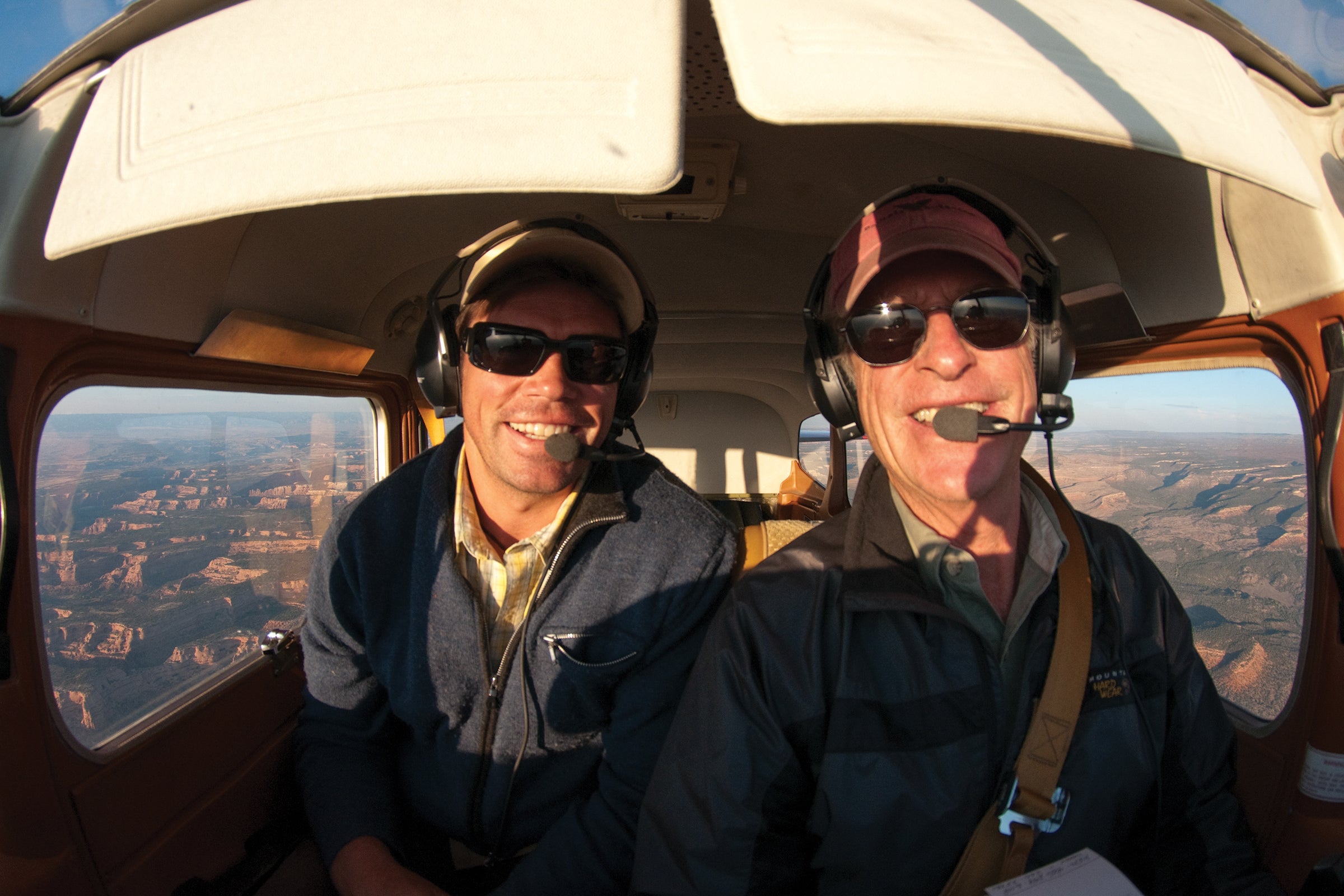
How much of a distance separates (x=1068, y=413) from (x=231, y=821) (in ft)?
8.04

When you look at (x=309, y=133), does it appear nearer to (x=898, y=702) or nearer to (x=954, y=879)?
(x=898, y=702)

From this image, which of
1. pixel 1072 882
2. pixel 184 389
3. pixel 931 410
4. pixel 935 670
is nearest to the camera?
pixel 1072 882

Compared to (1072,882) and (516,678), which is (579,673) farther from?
(1072,882)

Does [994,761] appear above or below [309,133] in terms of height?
below

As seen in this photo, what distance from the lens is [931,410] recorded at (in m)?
1.37

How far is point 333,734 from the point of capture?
1.86 meters

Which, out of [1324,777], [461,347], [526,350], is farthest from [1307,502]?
[461,347]

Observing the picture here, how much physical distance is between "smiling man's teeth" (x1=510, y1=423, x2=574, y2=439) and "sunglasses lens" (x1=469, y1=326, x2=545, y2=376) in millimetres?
136

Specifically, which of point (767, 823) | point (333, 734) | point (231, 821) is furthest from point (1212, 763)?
point (231, 821)

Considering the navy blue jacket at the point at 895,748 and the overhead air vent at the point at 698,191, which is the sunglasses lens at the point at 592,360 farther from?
the navy blue jacket at the point at 895,748

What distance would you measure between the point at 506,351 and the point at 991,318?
1137mm

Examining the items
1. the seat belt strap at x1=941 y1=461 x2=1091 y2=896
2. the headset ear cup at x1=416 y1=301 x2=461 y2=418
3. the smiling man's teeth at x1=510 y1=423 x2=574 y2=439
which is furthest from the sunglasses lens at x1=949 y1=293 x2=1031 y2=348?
the headset ear cup at x1=416 y1=301 x2=461 y2=418

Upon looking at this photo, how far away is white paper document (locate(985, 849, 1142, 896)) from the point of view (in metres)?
1.13

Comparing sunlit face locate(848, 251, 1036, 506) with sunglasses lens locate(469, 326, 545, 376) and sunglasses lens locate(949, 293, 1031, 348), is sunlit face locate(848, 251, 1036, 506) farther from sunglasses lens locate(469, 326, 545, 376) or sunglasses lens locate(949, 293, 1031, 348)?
sunglasses lens locate(469, 326, 545, 376)
